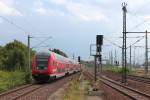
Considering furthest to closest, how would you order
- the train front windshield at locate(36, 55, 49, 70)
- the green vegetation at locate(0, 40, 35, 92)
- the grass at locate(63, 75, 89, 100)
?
the train front windshield at locate(36, 55, 49, 70) < the green vegetation at locate(0, 40, 35, 92) < the grass at locate(63, 75, 89, 100)

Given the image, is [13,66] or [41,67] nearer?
[41,67]

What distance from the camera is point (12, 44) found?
117 meters

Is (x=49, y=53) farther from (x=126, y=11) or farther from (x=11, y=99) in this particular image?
(x=11, y=99)

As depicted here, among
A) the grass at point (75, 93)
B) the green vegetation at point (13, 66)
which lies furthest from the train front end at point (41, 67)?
the grass at point (75, 93)

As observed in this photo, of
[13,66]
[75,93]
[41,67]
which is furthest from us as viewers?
[13,66]

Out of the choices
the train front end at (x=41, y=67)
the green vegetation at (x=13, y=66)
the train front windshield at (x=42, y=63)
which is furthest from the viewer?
the train front windshield at (x=42, y=63)

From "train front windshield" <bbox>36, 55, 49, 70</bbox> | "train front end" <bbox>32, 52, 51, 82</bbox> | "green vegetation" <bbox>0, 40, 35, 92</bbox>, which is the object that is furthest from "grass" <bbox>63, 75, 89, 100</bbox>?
"train front windshield" <bbox>36, 55, 49, 70</bbox>

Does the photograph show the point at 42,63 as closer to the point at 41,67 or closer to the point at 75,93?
the point at 41,67

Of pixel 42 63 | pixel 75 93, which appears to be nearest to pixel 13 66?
pixel 42 63

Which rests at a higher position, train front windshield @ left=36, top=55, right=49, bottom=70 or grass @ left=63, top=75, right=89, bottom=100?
train front windshield @ left=36, top=55, right=49, bottom=70

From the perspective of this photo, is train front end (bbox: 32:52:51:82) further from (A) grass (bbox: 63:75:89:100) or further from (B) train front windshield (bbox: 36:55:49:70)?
(A) grass (bbox: 63:75:89:100)

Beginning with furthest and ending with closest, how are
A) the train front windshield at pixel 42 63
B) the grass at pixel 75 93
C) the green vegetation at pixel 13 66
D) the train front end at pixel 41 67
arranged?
1. the train front windshield at pixel 42 63
2. the train front end at pixel 41 67
3. the green vegetation at pixel 13 66
4. the grass at pixel 75 93

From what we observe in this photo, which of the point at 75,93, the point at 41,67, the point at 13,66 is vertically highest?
the point at 13,66

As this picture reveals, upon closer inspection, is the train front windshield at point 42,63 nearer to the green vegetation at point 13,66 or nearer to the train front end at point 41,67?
the train front end at point 41,67
